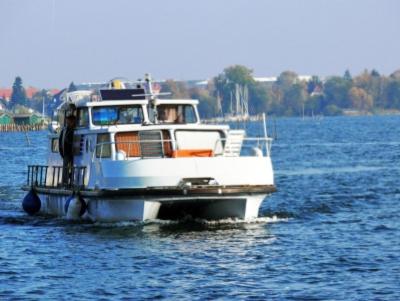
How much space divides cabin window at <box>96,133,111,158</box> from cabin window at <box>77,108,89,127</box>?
1.46m

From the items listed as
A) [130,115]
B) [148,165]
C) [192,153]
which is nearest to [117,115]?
[130,115]

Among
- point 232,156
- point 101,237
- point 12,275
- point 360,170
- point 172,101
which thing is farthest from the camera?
point 360,170

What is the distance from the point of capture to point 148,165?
101ft

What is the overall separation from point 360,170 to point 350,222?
2499 centimetres

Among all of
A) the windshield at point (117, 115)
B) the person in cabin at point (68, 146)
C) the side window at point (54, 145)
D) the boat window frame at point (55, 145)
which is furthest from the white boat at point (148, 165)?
the side window at point (54, 145)

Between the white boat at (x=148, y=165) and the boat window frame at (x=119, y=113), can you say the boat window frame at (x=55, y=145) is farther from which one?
the boat window frame at (x=119, y=113)

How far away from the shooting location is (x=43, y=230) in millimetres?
32875

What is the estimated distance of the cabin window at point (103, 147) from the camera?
32.8 m

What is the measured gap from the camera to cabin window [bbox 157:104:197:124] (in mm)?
34625

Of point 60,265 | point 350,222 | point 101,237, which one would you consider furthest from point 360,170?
point 60,265

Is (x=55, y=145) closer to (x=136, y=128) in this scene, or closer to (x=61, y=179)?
(x=61, y=179)

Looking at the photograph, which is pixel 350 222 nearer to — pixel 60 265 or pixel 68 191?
pixel 68 191

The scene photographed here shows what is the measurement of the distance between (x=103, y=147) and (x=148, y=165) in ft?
8.88

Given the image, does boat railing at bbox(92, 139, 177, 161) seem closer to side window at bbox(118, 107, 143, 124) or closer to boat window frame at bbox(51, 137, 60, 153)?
side window at bbox(118, 107, 143, 124)
